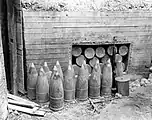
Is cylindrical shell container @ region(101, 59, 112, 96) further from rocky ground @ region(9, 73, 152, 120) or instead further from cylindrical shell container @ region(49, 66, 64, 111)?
cylindrical shell container @ region(49, 66, 64, 111)

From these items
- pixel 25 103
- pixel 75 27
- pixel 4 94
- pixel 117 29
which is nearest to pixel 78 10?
pixel 75 27

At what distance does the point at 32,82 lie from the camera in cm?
505

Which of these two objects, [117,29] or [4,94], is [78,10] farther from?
[4,94]

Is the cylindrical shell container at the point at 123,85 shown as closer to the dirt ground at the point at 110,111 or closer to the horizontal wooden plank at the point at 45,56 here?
the dirt ground at the point at 110,111

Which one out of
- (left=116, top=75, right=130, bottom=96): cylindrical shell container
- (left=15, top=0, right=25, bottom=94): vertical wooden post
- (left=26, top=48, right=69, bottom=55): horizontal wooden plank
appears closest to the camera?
(left=15, top=0, right=25, bottom=94): vertical wooden post

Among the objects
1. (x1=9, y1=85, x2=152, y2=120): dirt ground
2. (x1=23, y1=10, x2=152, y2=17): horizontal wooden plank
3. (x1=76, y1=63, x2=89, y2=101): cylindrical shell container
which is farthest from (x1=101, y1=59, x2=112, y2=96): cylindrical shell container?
(x1=23, y1=10, x2=152, y2=17): horizontal wooden plank

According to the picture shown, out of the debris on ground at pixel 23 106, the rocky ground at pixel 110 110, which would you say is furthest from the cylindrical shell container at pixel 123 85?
the debris on ground at pixel 23 106

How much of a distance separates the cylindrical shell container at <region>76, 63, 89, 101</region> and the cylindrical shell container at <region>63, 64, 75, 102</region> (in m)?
0.14

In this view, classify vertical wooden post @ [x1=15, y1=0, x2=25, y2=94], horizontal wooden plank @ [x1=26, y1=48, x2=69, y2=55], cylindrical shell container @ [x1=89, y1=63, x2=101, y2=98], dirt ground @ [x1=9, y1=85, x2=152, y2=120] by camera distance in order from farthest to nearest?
horizontal wooden plank @ [x1=26, y1=48, x2=69, y2=55] → cylindrical shell container @ [x1=89, y1=63, x2=101, y2=98] → vertical wooden post @ [x1=15, y1=0, x2=25, y2=94] → dirt ground @ [x1=9, y1=85, x2=152, y2=120]

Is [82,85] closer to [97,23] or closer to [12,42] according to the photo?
[97,23]

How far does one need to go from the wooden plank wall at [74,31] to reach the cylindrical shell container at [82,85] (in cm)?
70

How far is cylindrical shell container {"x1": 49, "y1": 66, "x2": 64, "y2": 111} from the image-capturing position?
463 centimetres

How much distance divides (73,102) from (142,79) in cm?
206

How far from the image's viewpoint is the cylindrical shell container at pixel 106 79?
17.1 ft
